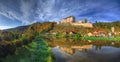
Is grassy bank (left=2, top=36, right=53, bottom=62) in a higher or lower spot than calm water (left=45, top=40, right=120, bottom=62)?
higher

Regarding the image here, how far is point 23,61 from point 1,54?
1066mm

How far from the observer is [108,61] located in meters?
9.26

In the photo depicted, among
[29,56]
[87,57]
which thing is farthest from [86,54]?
[29,56]

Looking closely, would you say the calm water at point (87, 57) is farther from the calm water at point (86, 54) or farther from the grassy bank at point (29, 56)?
the grassy bank at point (29, 56)

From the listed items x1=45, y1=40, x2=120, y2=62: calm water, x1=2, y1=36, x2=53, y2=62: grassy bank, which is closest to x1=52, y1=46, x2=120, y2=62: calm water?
x1=45, y1=40, x2=120, y2=62: calm water

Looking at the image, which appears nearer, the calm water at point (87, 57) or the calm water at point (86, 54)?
the calm water at point (87, 57)

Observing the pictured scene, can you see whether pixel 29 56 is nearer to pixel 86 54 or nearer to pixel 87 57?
pixel 87 57

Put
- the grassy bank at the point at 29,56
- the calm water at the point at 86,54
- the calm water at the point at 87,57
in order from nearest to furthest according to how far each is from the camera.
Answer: the grassy bank at the point at 29,56 → the calm water at the point at 87,57 → the calm water at the point at 86,54

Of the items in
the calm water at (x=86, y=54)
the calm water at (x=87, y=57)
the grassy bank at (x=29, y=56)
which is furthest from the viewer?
the calm water at (x=86, y=54)

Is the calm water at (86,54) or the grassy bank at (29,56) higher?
the grassy bank at (29,56)

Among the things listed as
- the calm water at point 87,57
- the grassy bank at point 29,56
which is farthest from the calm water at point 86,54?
the grassy bank at point 29,56

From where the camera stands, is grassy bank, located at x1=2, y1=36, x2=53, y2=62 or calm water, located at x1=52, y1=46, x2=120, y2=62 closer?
grassy bank, located at x1=2, y1=36, x2=53, y2=62

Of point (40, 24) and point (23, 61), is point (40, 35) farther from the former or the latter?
point (23, 61)

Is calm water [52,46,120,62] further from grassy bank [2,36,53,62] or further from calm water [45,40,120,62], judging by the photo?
grassy bank [2,36,53,62]
